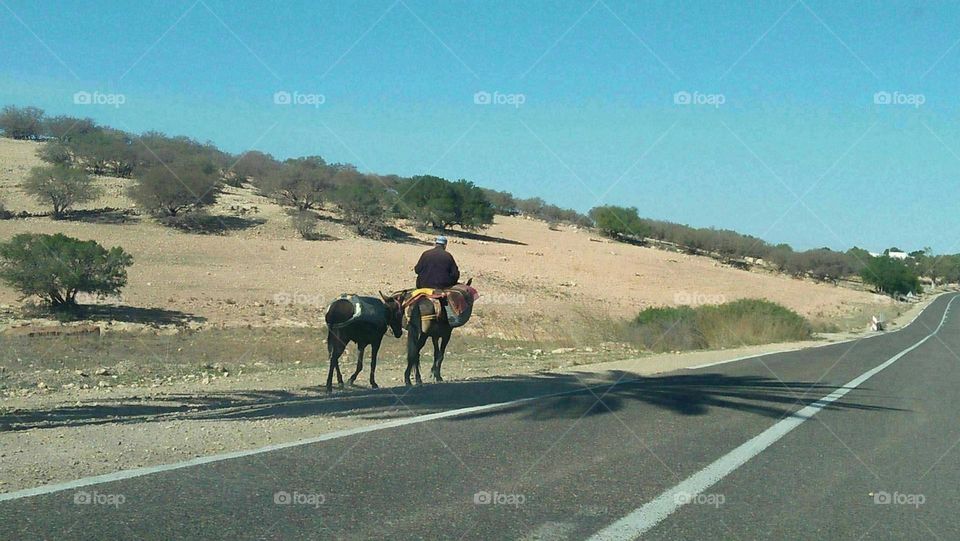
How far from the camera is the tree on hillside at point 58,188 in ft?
143

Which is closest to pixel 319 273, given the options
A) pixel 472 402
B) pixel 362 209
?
pixel 362 209

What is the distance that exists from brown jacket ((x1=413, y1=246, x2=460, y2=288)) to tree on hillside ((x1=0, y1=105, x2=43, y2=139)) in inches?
2667

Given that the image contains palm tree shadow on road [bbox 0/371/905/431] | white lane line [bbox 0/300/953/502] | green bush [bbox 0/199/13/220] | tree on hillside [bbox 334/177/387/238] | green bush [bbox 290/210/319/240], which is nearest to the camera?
white lane line [bbox 0/300/953/502]

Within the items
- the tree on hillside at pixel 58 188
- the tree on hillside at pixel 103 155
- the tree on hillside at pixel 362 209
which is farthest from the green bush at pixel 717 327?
the tree on hillside at pixel 103 155

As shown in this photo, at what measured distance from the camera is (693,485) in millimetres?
7332

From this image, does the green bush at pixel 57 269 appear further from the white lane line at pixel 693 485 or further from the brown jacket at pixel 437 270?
the white lane line at pixel 693 485

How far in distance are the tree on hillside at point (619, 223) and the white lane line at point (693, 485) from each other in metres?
86.2

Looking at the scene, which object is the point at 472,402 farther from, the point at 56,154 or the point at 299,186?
the point at 56,154

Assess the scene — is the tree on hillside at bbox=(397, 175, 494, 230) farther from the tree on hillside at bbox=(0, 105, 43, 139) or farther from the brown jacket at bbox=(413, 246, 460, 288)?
the brown jacket at bbox=(413, 246, 460, 288)

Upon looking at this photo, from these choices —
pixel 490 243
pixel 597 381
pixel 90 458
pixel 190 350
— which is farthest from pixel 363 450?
pixel 490 243

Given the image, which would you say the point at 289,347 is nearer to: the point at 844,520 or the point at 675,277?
the point at 844,520

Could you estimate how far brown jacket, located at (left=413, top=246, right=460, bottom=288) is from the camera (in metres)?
14.2

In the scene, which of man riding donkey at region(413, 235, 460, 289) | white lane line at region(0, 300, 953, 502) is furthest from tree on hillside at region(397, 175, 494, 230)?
white lane line at region(0, 300, 953, 502)

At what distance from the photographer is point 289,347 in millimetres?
22828
